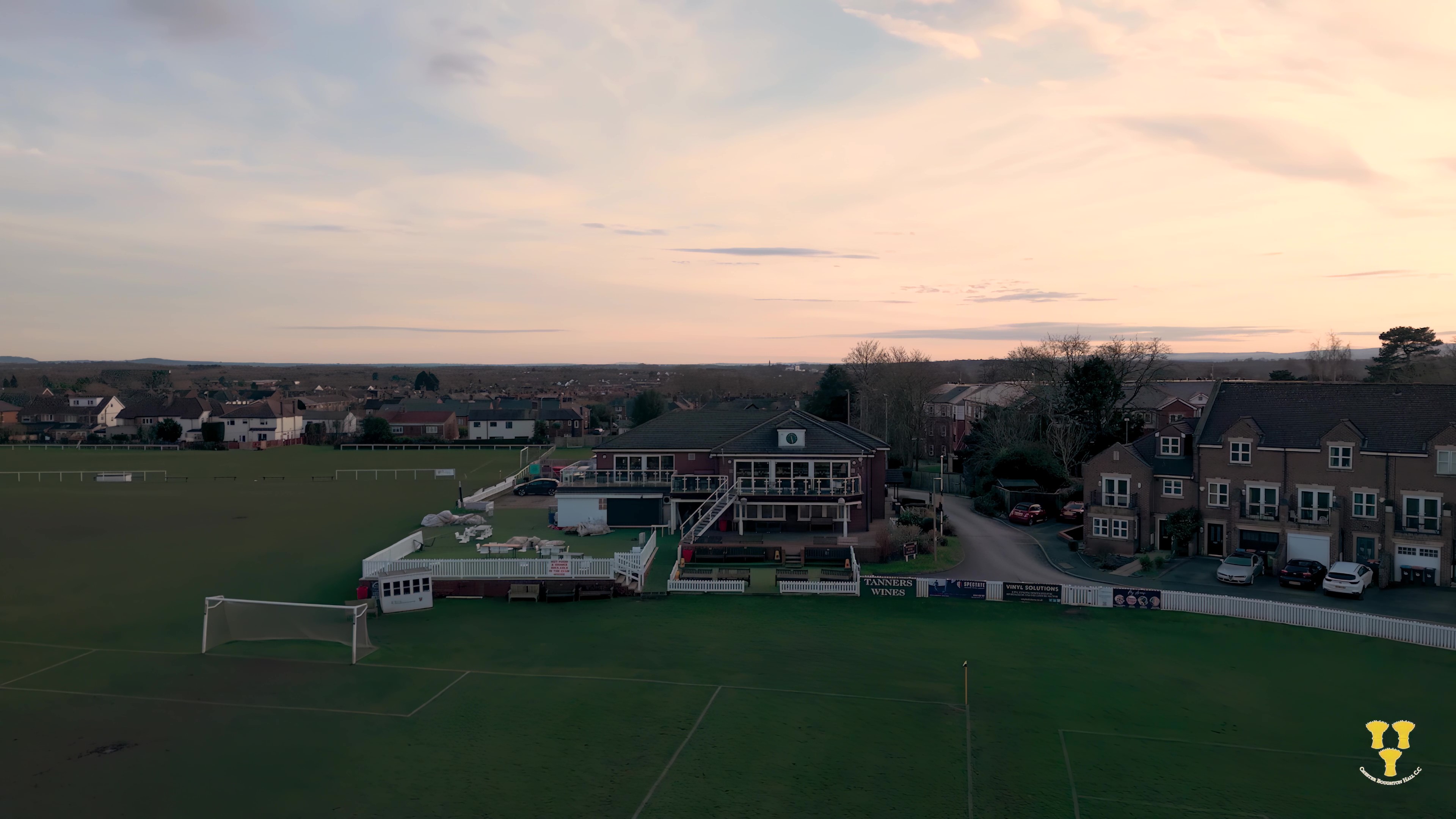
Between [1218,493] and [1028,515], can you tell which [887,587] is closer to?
[1218,493]

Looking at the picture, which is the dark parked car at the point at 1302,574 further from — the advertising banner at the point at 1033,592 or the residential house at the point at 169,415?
the residential house at the point at 169,415

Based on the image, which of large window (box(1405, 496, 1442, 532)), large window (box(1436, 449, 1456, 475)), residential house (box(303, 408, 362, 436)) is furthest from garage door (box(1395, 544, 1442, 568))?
residential house (box(303, 408, 362, 436))

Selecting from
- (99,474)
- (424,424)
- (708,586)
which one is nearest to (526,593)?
(708,586)

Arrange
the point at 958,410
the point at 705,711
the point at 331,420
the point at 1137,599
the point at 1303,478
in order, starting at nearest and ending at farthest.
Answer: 1. the point at 705,711
2. the point at 1137,599
3. the point at 1303,478
4. the point at 958,410
5. the point at 331,420

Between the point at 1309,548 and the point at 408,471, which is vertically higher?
the point at 1309,548

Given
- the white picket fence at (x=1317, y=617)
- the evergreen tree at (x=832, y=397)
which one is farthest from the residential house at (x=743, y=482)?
the evergreen tree at (x=832, y=397)

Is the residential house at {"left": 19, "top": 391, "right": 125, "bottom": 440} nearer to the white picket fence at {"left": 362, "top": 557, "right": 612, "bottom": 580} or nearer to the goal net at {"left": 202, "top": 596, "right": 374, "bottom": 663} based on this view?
the white picket fence at {"left": 362, "top": 557, "right": 612, "bottom": 580}

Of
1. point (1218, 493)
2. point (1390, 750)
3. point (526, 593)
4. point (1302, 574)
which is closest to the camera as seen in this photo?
point (1390, 750)
